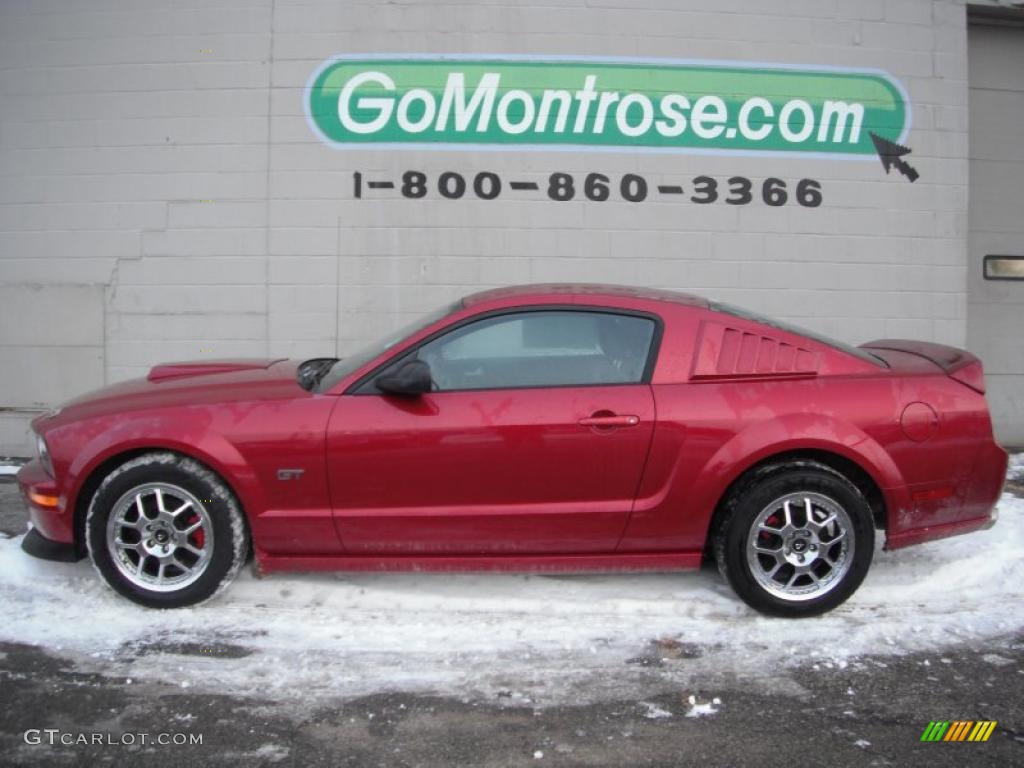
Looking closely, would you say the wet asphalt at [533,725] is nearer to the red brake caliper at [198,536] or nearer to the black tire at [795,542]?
the black tire at [795,542]

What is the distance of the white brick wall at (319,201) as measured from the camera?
672 centimetres

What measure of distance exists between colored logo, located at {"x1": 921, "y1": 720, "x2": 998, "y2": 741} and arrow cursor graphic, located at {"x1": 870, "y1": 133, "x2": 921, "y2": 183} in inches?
208

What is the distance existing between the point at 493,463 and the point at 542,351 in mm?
582

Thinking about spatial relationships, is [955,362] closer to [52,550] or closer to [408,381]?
[408,381]

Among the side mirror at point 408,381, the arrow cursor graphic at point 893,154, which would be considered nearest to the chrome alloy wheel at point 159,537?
the side mirror at point 408,381

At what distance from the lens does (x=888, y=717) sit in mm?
2885

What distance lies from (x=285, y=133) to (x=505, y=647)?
16.2ft

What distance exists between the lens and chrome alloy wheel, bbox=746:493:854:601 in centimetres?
354

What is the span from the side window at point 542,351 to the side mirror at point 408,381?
14 centimetres

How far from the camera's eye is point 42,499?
3.67m

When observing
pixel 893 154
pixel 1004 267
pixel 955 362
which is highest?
pixel 893 154

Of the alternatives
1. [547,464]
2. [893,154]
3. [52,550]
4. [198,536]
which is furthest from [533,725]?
[893,154]

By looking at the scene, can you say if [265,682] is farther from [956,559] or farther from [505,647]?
[956,559]

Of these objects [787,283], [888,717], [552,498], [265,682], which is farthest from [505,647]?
[787,283]
